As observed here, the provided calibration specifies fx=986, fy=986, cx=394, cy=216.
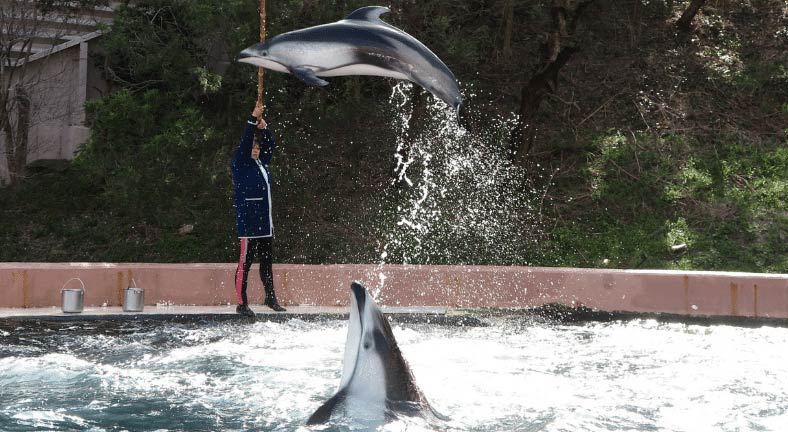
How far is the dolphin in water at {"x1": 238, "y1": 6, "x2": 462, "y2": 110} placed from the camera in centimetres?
704

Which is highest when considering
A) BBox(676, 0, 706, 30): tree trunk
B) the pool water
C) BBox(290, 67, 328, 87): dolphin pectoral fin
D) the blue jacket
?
BBox(676, 0, 706, 30): tree trunk

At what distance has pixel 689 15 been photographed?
16609 mm

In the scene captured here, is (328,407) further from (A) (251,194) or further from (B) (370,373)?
(A) (251,194)

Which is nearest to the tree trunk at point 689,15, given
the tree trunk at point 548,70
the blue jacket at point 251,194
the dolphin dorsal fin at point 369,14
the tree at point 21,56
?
the tree trunk at point 548,70

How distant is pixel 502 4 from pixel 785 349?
356 inches

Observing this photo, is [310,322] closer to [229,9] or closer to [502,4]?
[229,9]

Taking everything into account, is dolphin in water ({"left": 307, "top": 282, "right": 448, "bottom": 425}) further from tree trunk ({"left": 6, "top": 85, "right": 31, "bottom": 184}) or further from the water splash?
tree trunk ({"left": 6, "top": 85, "right": 31, "bottom": 184})

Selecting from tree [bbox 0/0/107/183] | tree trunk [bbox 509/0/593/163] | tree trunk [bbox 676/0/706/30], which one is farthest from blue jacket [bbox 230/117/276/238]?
tree trunk [bbox 676/0/706/30]

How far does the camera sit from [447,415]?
5.70 metres

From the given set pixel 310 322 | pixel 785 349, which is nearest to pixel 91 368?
pixel 310 322

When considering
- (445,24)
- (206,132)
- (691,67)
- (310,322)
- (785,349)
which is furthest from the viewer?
(691,67)

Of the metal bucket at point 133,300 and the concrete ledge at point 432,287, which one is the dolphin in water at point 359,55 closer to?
the metal bucket at point 133,300

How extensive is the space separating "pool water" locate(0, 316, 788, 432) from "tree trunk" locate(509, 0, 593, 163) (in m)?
5.14

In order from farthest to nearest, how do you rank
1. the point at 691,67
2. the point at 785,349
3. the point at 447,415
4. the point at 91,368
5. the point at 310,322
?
the point at 691,67 < the point at 310,322 < the point at 785,349 < the point at 91,368 < the point at 447,415
